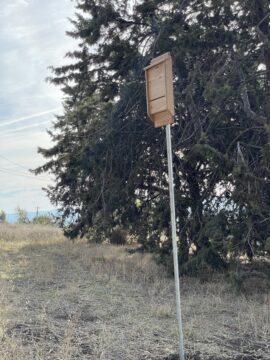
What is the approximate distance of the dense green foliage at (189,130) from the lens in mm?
7492

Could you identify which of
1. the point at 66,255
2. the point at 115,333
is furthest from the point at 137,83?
the point at 66,255

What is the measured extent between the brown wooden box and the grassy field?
2525mm

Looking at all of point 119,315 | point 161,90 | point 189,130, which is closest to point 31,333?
point 119,315

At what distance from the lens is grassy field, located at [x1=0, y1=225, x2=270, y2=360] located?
15.4ft

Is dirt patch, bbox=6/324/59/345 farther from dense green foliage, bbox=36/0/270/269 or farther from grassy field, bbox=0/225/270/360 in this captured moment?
dense green foliage, bbox=36/0/270/269

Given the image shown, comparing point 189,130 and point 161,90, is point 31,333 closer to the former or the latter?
point 161,90

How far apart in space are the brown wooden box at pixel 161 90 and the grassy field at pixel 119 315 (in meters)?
2.53

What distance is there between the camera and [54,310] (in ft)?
20.9

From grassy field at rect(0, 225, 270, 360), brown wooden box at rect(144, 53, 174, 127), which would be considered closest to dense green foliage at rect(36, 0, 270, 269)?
grassy field at rect(0, 225, 270, 360)

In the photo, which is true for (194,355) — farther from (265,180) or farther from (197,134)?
(197,134)

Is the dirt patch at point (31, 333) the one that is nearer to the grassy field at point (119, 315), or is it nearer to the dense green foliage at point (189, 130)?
the grassy field at point (119, 315)

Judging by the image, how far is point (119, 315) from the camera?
6203 mm

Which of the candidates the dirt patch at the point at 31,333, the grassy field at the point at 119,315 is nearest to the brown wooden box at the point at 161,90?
the grassy field at the point at 119,315

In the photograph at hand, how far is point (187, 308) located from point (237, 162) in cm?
246
